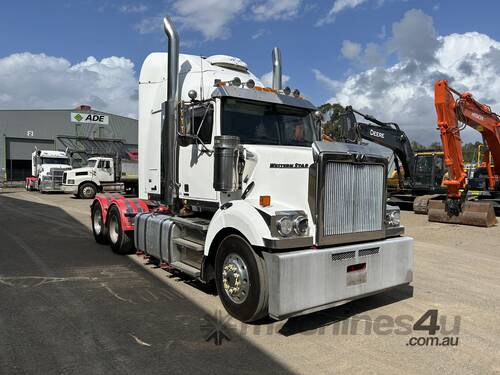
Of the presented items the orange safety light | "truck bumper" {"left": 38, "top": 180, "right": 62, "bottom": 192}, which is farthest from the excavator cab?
"truck bumper" {"left": 38, "top": 180, "right": 62, "bottom": 192}

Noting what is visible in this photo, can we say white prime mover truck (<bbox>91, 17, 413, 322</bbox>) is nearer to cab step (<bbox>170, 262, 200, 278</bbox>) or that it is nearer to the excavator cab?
cab step (<bbox>170, 262, 200, 278</bbox>)

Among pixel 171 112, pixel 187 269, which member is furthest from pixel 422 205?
pixel 187 269

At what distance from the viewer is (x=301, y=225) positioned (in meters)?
4.60

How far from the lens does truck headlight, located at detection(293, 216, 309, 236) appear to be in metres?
4.56

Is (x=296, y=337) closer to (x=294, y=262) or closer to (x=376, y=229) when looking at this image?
(x=294, y=262)

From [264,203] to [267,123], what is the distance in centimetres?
160

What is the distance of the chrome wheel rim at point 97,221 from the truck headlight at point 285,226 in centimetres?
627

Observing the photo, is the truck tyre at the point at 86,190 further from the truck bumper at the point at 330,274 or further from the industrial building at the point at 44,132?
the truck bumper at the point at 330,274

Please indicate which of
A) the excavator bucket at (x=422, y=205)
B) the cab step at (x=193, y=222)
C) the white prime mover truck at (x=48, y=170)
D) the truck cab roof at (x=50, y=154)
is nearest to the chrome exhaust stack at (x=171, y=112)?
the cab step at (x=193, y=222)

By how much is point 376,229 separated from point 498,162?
1465 centimetres

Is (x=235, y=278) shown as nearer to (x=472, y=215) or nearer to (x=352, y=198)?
(x=352, y=198)

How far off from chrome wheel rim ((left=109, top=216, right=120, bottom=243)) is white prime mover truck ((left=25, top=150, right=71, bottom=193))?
23.6 metres

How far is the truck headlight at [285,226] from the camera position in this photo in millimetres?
4480

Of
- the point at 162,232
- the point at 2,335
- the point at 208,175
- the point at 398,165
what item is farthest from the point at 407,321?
the point at 398,165
